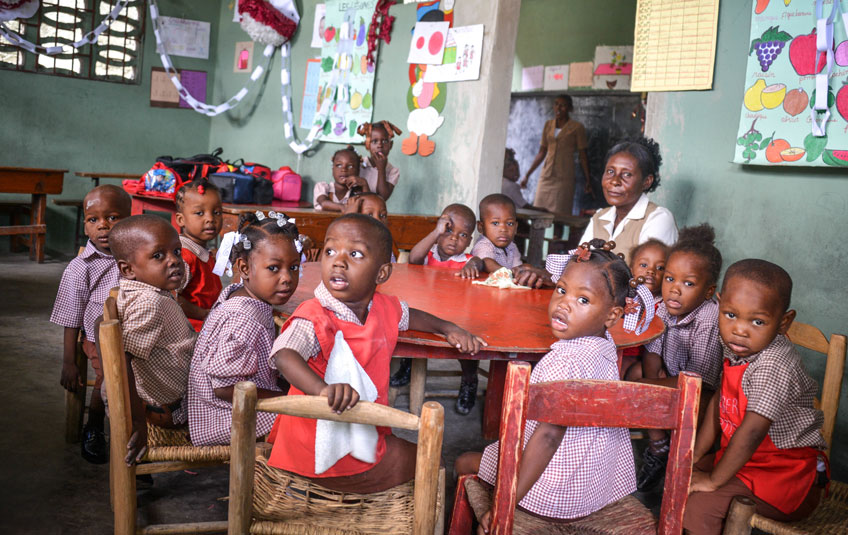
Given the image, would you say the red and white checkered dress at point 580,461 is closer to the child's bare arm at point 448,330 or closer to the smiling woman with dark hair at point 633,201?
the child's bare arm at point 448,330

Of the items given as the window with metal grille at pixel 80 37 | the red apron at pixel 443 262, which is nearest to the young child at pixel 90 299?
the red apron at pixel 443 262

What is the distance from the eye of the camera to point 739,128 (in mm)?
3674

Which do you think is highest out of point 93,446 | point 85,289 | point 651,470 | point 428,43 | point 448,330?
point 428,43

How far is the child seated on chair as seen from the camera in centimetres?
178

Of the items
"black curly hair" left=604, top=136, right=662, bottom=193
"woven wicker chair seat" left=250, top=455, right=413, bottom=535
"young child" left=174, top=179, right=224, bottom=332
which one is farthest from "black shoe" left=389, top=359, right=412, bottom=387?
"woven wicker chair seat" left=250, top=455, right=413, bottom=535

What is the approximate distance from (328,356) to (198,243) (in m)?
1.64

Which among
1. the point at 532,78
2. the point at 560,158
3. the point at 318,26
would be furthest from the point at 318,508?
the point at 532,78

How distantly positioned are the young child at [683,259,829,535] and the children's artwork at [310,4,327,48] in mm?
5863

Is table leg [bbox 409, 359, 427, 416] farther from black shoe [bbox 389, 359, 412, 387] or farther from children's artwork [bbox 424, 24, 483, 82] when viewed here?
children's artwork [bbox 424, 24, 483, 82]

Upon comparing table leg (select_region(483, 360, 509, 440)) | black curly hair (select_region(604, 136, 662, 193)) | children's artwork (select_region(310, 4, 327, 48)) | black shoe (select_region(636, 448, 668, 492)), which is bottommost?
black shoe (select_region(636, 448, 668, 492))

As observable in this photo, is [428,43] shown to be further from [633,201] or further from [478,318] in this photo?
[478,318]

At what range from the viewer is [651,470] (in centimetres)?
300

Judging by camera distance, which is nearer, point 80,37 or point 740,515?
point 740,515

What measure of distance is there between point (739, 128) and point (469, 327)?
2204 millimetres
